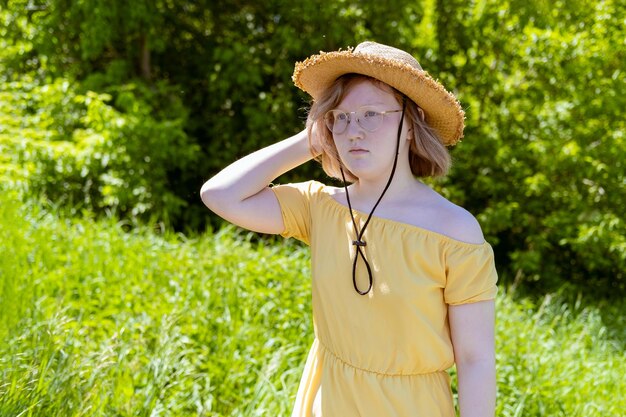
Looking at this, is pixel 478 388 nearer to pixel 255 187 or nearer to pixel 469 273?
pixel 469 273

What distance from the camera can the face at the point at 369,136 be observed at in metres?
1.68

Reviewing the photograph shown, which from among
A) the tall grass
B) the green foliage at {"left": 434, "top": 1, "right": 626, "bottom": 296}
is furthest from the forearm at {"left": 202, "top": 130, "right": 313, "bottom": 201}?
the green foliage at {"left": 434, "top": 1, "right": 626, "bottom": 296}

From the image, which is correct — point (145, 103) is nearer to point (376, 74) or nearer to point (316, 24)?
point (316, 24)

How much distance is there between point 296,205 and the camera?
187cm

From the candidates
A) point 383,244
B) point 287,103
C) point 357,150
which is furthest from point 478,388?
point 287,103

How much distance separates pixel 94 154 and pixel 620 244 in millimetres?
3937

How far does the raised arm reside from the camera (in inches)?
72.0

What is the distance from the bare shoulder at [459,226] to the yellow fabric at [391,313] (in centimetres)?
2

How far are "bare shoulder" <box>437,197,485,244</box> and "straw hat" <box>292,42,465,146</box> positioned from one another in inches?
9.7

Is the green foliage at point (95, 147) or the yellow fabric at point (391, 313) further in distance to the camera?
the green foliage at point (95, 147)

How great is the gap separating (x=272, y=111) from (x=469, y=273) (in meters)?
5.51

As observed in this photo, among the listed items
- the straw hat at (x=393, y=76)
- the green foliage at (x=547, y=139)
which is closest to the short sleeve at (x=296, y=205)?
the straw hat at (x=393, y=76)

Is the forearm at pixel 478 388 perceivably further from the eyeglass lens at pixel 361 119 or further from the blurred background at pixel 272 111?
the blurred background at pixel 272 111

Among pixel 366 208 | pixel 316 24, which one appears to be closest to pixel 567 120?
pixel 316 24
